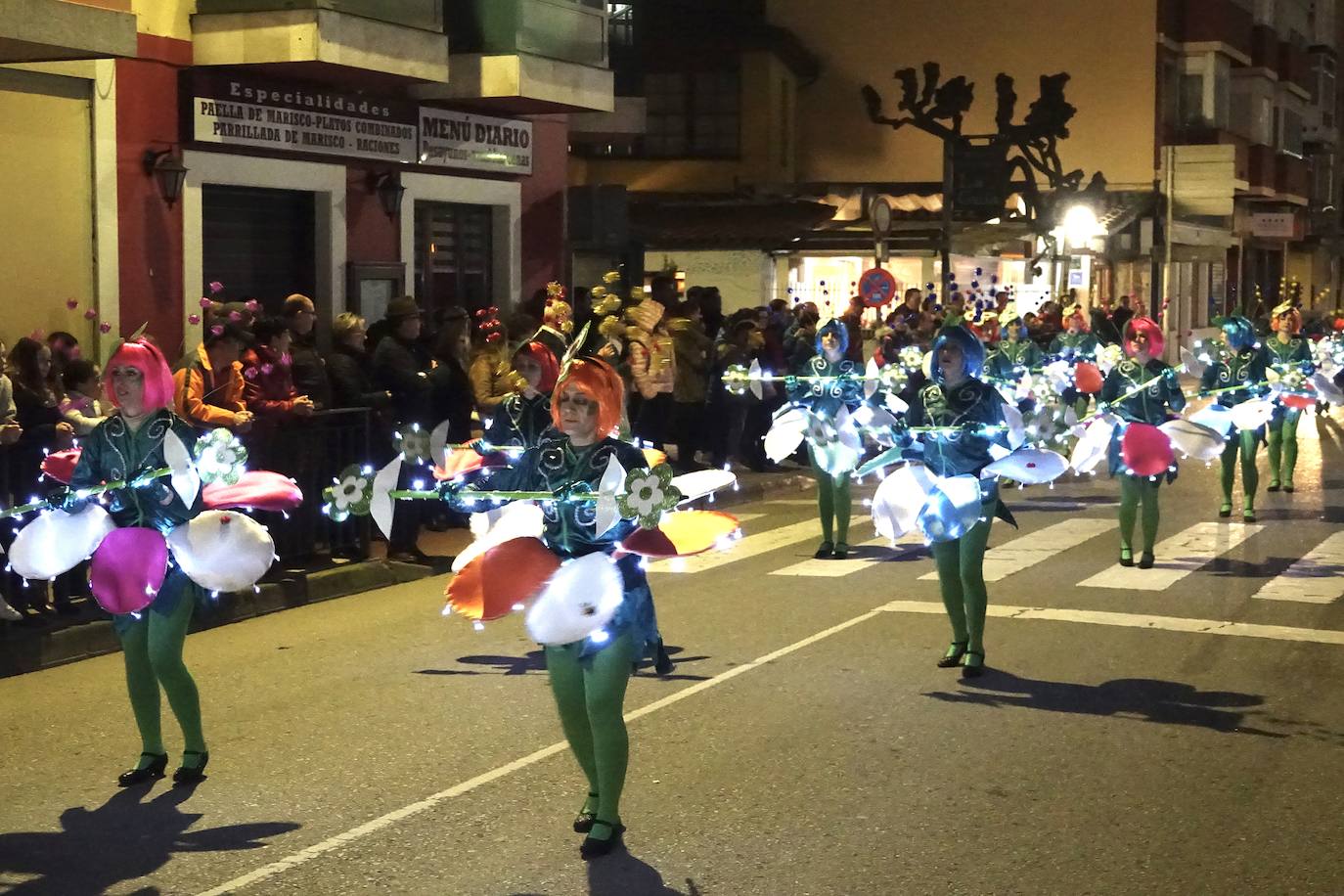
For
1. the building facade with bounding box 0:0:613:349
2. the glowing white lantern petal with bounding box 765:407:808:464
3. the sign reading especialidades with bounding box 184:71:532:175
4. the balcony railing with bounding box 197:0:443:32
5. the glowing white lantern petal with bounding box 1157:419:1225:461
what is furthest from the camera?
the sign reading especialidades with bounding box 184:71:532:175

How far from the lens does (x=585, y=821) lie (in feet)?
23.1

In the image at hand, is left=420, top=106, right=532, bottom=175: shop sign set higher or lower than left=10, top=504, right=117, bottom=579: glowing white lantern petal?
higher

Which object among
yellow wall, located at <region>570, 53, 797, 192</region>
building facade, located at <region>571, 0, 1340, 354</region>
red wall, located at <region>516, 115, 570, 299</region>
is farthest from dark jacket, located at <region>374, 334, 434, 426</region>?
yellow wall, located at <region>570, 53, 797, 192</region>

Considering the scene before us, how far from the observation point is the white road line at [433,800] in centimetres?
660

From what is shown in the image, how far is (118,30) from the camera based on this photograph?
599 inches

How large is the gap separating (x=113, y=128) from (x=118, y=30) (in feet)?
7.01

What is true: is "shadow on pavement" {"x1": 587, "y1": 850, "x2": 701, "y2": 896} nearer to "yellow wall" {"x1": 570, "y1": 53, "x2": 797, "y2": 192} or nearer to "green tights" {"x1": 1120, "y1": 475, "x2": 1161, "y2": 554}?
"green tights" {"x1": 1120, "y1": 475, "x2": 1161, "y2": 554}

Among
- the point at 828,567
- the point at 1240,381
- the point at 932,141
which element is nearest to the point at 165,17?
the point at 828,567

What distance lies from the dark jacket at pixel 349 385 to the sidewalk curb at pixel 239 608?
1238 mm

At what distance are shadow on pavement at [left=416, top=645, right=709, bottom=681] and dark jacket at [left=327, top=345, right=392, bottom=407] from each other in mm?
4137

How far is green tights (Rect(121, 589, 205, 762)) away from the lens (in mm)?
7918

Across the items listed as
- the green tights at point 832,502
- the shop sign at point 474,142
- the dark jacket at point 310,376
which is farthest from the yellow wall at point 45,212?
the green tights at point 832,502

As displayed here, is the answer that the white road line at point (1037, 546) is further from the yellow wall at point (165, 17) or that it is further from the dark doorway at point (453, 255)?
the yellow wall at point (165, 17)

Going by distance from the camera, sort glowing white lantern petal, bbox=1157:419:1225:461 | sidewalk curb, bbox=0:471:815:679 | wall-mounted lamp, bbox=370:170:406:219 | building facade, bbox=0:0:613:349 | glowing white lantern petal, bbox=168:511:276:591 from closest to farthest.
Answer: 1. glowing white lantern petal, bbox=168:511:276:591
2. sidewalk curb, bbox=0:471:815:679
3. glowing white lantern petal, bbox=1157:419:1225:461
4. building facade, bbox=0:0:613:349
5. wall-mounted lamp, bbox=370:170:406:219
